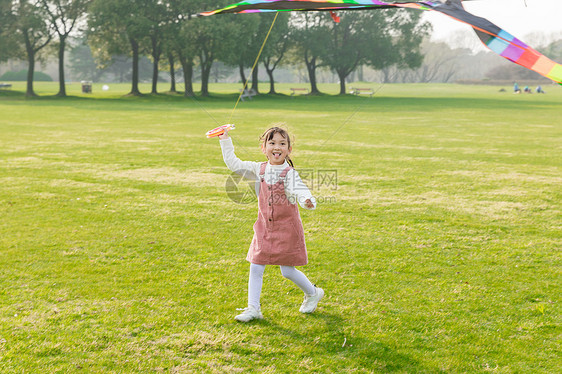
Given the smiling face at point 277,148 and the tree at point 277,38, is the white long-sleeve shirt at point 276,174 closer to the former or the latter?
the smiling face at point 277,148

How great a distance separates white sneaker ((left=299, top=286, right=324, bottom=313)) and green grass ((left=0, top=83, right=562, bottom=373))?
0.10m

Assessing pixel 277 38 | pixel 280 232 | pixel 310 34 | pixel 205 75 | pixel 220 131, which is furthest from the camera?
pixel 310 34

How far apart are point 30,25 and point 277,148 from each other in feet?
159

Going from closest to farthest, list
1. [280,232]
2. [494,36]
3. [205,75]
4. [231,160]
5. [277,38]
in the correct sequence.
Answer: [494,36], [280,232], [231,160], [205,75], [277,38]

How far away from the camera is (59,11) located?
158ft

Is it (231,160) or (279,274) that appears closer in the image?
(231,160)

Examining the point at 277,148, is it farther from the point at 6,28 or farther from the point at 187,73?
the point at 6,28

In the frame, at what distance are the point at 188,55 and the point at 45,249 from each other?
4031cm

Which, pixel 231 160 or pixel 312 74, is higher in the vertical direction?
pixel 312 74

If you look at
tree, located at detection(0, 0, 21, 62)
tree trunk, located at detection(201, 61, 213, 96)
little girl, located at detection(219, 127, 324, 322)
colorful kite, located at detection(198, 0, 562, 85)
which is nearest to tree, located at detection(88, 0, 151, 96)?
tree trunk, located at detection(201, 61, 213, 96)

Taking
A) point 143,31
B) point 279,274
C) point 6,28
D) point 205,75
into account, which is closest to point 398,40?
point 205,75

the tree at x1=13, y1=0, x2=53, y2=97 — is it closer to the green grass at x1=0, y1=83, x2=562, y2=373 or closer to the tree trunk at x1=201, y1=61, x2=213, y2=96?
the tree trunk at x1=201, y1=61, x2=213, y2=96

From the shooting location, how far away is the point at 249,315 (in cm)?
416

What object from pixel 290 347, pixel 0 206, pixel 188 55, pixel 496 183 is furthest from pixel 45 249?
pixel 188 55
